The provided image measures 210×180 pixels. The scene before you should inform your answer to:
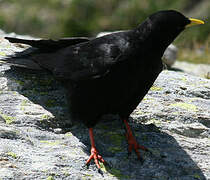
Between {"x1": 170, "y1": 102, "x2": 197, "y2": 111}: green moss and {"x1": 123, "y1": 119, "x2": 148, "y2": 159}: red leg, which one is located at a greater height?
{"x1": 170, "y1": 102, "x2": 197, "y2": 111}: green moss

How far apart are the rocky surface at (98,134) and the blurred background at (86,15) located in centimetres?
1399

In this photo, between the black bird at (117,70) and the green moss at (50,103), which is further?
the green moss at (50,103)

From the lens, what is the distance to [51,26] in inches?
925

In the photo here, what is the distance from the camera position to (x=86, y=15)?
23.2 metres

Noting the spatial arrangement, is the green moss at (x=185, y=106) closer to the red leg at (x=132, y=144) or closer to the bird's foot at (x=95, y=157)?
the red leg at (x=132, y=144)

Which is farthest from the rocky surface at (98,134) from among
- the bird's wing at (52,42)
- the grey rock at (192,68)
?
the grey rock at (192,68)

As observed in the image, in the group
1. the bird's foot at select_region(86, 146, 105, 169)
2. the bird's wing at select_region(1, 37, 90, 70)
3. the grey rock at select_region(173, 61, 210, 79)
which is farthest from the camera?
the grey rock at select_region(173, 61, 210, 79)

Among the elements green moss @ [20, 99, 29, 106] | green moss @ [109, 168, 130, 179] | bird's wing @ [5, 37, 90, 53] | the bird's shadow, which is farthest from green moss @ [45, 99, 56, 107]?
green moss @ [109, 168, 130, 179]

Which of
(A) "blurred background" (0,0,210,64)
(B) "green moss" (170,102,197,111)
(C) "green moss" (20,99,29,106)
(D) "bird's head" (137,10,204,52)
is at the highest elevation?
(D) "bird's head" (137,10,204,52)

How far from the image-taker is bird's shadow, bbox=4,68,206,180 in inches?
151

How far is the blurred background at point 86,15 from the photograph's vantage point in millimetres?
20672

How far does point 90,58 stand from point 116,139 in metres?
0.93

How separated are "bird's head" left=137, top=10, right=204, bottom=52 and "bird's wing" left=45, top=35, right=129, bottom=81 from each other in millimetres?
267

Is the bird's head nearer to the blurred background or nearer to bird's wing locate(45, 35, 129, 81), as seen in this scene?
bird's wing locate(45, 35, 129, 81)
